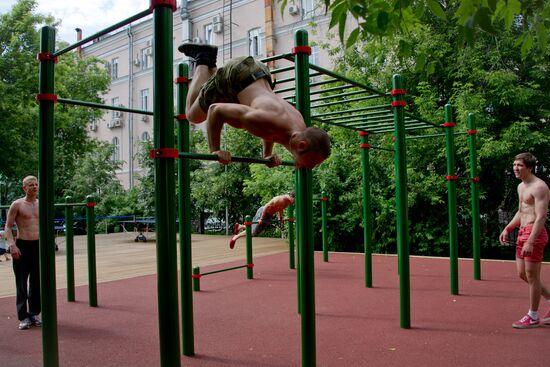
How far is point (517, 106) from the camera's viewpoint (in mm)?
10234

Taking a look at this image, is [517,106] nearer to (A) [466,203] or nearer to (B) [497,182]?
(B) [497,182]

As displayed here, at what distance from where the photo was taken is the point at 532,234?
4000mm

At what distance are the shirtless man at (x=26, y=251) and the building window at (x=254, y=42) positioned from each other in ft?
51.1

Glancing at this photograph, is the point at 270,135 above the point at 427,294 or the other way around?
above

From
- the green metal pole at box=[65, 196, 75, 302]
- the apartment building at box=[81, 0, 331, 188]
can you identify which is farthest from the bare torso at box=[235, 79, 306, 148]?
the apartment building at box=[81, 0, 331, 188]

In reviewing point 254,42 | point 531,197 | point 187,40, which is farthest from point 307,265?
point 187,40

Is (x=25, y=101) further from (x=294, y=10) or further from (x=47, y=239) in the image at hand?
(x=47, y=239)

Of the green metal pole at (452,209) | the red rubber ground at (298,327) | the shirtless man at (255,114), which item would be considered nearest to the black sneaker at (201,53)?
the shirtless man at (255,114)

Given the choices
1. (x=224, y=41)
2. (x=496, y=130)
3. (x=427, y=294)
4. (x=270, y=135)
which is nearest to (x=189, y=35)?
(x=224, y=41)

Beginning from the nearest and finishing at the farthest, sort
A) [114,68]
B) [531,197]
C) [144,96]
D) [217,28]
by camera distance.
A: 1. [531,197]
2. [217,28]
3. [144,96]
4. [114,68]

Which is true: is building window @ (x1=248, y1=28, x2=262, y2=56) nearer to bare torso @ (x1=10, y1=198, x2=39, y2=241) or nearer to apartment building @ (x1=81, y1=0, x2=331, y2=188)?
apartment building @ (x1=81, y1=0, x2=331, y2=188)

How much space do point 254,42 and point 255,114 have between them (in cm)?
1775

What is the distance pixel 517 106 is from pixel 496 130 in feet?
2.19

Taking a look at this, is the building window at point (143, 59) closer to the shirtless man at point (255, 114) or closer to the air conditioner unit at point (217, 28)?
the air conditioner unit at point (217, 28)
